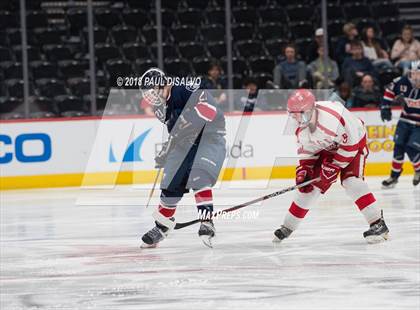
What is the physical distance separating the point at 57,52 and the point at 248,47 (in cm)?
271

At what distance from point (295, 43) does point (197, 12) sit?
60.4 inches

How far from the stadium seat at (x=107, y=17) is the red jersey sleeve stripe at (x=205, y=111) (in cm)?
783

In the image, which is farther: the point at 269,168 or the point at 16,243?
the point at 269,168

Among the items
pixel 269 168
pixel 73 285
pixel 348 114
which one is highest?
pixel 348 114

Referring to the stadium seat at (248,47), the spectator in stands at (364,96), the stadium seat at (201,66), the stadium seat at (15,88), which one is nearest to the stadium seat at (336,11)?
the stadium seat at (248,47)

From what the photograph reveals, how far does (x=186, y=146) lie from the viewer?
24.2 feet

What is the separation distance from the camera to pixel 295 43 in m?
14.7

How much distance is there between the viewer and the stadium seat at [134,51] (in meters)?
14.3

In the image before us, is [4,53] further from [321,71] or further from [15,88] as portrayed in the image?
[321,71]

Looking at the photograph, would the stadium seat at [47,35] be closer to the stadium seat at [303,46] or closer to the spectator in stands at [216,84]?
the spectator in stands at [216,84]

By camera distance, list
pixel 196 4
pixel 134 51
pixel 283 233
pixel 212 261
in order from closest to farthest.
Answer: pixel 212 261 → pixel 283 233 → pixel 134 51 → pixel 196 4

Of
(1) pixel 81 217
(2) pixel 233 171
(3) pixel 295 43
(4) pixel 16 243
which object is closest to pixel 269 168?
(2) pixel 233 171

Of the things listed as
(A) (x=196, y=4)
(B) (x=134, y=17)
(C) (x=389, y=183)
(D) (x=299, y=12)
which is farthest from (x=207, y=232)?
(D) (x=299, y=12)

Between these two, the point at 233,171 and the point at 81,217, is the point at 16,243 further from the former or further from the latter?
the point at 233,171
